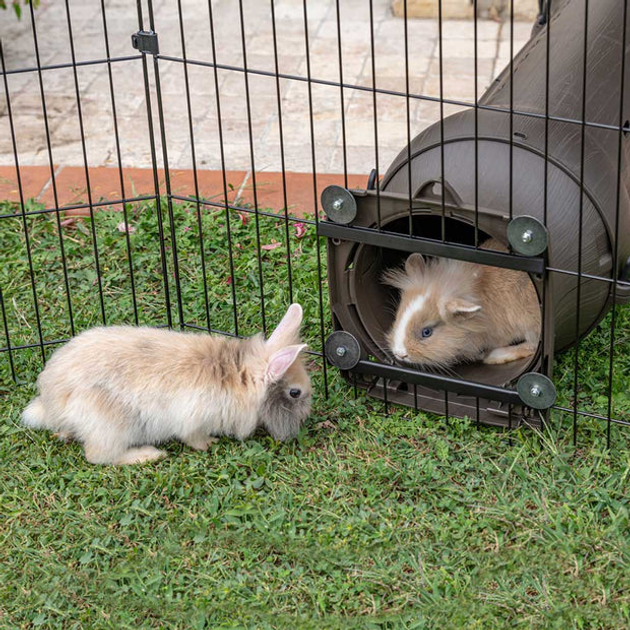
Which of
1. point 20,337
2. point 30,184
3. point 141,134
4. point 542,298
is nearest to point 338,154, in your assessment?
point 141,134

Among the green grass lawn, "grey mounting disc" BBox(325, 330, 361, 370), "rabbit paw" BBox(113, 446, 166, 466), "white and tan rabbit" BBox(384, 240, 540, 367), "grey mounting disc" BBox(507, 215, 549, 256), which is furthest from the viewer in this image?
"white and tan rabbit" BBox(384, 240, 540, 367)

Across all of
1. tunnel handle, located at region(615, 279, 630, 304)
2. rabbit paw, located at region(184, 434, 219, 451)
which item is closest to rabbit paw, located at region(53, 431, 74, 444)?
rabbit paw, located at region(184, 434, 219, 451)

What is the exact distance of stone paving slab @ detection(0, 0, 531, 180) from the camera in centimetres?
629

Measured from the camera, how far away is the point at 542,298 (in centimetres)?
346

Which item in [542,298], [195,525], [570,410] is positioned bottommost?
[195,525]

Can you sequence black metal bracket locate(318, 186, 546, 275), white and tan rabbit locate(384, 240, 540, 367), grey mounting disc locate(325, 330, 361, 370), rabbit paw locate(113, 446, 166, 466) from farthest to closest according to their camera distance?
white and tan rabbit locate(384, 240, 540, 367) < grey mounting disc locate(325, 330, 361, 370) < rabbit paw locate(113, 446, 166, 466) < black metal bracket locate(318, 186, 546, 275)

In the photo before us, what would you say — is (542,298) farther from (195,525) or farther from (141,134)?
(141,134)

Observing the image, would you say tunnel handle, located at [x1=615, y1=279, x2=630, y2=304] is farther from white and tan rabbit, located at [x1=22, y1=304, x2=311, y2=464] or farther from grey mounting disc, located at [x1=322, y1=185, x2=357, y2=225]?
white and tan rabbit, located at [x1=22, y1=304, x2=311, y2=464]

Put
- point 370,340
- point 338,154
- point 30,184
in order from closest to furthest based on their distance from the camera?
point 370,340, point 30,184, point 338,154

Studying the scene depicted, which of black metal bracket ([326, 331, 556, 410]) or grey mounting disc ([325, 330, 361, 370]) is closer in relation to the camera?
black metal bracket ([326, 331, 556, 410])

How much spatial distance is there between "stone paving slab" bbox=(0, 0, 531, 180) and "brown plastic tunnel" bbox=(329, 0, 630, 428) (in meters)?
2.20

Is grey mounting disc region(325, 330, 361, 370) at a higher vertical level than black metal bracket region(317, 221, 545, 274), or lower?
lower

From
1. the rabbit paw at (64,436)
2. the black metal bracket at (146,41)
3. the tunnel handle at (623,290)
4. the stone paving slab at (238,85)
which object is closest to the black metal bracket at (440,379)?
the tunnel handle at (623,290)

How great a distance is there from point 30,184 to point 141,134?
3.19 ft
